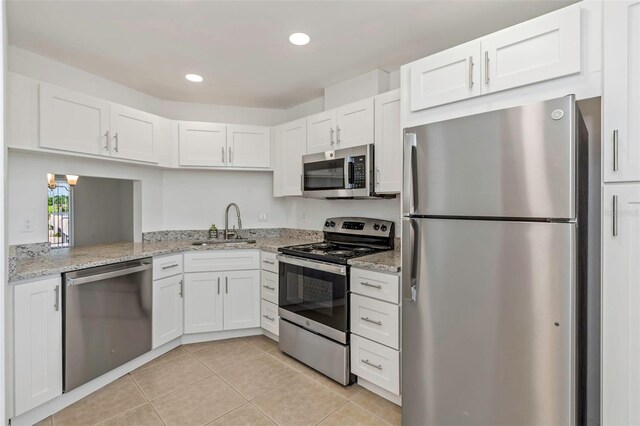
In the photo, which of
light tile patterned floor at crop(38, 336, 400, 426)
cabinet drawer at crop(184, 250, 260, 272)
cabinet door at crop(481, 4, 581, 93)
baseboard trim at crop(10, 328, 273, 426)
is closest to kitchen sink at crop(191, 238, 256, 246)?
cabinet drawer at crop(184, 250, 260, 272)

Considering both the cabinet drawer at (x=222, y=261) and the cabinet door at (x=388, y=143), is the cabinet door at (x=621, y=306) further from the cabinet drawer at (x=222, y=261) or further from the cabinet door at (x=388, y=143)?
the cabinet drawer at (x=222, y=261)

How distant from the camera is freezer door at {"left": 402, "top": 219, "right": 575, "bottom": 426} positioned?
1.37 m

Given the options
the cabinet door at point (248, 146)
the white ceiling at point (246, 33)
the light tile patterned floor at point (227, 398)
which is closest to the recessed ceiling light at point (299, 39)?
the white ceiling at point (246, 33)

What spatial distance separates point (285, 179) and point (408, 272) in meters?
2.03

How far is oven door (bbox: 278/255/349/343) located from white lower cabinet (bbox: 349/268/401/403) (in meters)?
0.08

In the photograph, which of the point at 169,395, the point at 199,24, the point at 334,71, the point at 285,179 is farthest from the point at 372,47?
the point at 169,395

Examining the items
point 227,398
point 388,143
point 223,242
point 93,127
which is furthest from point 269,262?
point 93,127

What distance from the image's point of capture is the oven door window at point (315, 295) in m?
2.44

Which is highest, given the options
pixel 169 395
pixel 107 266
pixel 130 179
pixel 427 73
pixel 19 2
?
pixel 19 2

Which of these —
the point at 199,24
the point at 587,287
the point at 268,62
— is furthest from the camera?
the point at 268,62

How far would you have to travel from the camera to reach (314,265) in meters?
2.61

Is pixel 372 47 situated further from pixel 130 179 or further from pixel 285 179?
pixel 130 179

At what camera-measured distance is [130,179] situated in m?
3.31

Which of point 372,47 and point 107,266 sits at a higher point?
point 372,47
